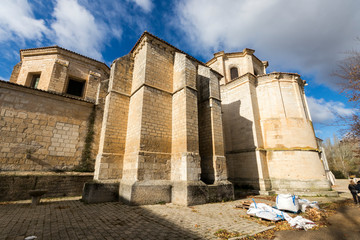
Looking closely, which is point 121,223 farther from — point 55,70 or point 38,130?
point 55,70

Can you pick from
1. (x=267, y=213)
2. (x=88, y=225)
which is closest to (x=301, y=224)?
(x=267, y=213)

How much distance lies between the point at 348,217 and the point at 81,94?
53.2ft

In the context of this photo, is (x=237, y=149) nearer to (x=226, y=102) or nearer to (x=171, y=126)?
(x=226, y=102)

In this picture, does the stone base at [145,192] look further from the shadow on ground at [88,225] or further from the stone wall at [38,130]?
the stone wall at [38,130]

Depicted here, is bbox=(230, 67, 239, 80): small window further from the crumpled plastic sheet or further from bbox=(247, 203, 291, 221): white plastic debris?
bbox=(247, 203, 291, 221): white plastic debris

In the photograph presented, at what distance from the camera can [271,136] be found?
12.1 m

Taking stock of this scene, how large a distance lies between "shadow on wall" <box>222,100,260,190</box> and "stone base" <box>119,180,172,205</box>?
24.3 ft

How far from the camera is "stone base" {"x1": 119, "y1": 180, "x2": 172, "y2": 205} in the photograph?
6.18m

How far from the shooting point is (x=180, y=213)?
5254 millimetres

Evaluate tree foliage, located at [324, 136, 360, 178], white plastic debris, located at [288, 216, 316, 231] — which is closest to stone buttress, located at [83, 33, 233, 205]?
white plastic debris, located at [288, 216, 316, 231]

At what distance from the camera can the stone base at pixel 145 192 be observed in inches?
243

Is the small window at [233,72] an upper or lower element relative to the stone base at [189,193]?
upper

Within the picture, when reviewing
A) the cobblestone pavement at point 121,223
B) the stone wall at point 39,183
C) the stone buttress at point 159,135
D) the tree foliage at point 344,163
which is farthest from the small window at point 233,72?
the tree foliage at point 344,163

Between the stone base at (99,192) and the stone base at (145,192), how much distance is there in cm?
33
